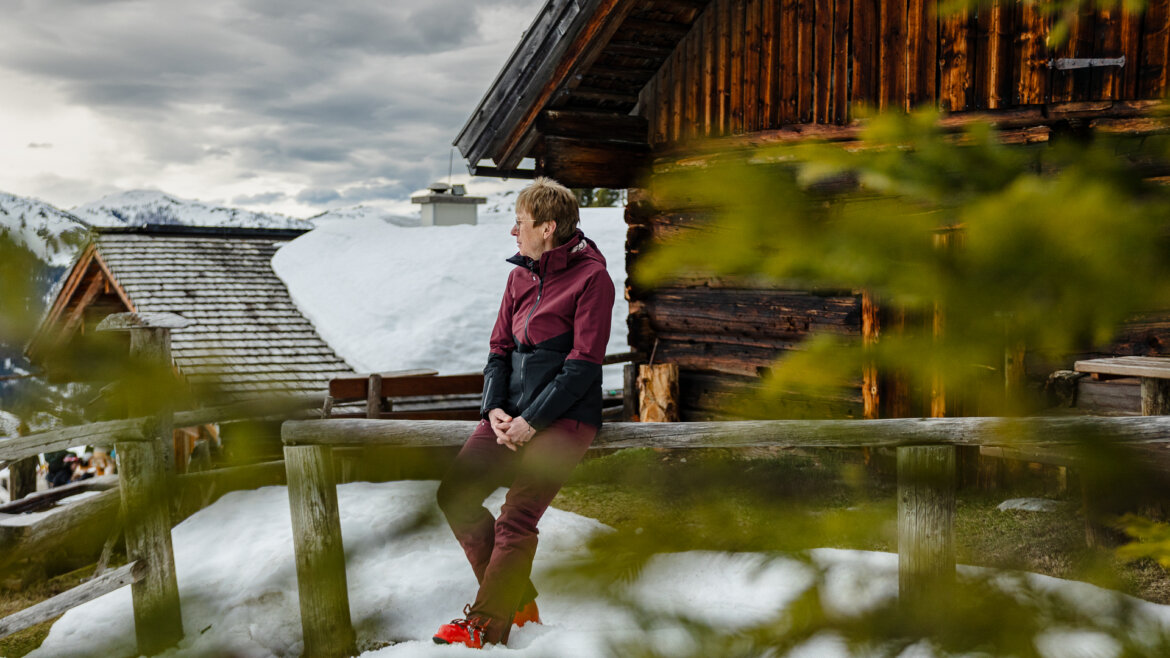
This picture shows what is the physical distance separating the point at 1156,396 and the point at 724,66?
165 inches

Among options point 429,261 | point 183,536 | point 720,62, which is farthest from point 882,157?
point 429,261

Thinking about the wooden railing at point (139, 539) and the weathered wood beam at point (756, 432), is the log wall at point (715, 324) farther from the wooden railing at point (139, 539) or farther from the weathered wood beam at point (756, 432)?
the wooden railing at point (139, 539)

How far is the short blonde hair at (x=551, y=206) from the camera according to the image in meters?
2.86

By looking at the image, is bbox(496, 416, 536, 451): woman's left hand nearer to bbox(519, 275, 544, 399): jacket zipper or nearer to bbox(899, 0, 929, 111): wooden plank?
bbox(519, 275, 544, 399): jacket zipper

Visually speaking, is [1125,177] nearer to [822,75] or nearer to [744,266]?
[744,266]

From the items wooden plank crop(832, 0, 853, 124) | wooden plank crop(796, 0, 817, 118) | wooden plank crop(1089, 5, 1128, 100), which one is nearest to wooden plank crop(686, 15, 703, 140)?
wooden plank crop(796, 0, 817, 118)

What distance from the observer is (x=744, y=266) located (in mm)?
923

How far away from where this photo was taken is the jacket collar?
286 centimetres

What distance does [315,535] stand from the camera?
3.33 meters

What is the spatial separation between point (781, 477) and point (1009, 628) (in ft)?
1.74

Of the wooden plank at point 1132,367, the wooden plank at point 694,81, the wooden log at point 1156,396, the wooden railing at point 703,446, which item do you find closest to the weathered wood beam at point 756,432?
the wooden railing at point 703,446

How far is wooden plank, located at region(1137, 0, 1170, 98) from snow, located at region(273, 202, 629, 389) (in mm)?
9336

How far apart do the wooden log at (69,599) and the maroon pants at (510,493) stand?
198cm

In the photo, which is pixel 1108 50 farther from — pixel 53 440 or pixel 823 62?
pixel 53 440
